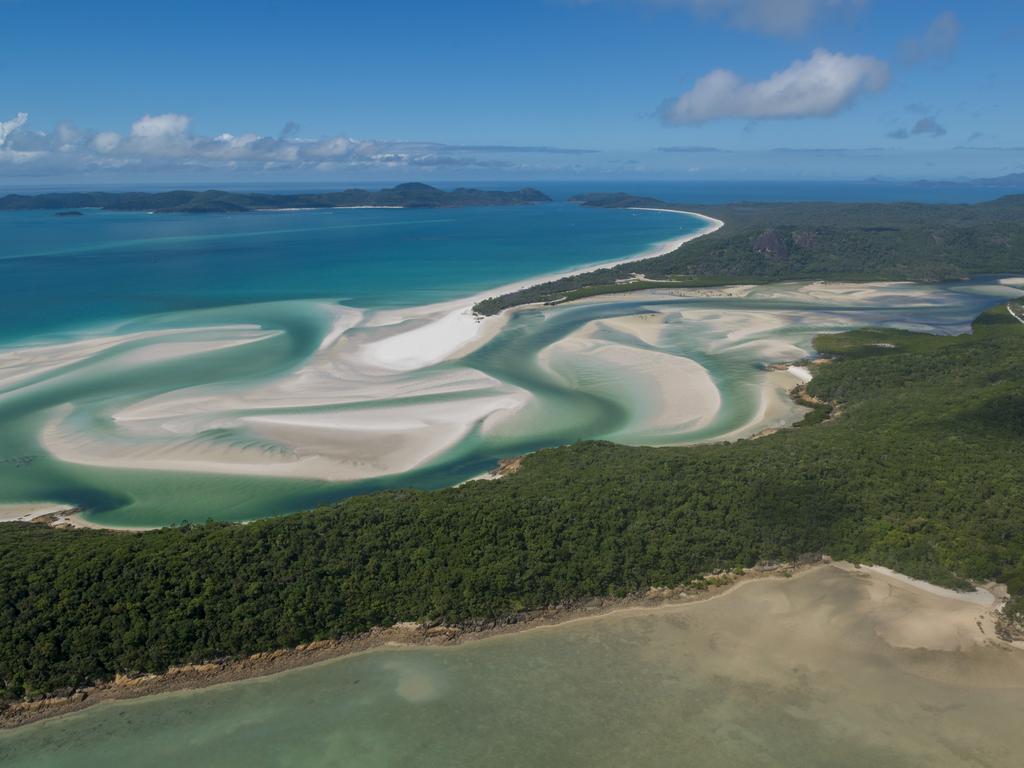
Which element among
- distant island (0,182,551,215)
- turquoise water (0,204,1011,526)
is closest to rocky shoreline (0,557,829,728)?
turquoise water (0,204,1011,526)

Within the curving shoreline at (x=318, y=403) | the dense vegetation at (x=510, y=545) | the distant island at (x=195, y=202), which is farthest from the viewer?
the distant island at (x=195, y=202)

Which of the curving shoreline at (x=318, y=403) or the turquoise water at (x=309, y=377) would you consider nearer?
the turquoise water at (x=309, y=377)

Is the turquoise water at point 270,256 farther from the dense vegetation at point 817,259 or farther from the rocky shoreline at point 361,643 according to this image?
the rocky shoreline at point 361,643

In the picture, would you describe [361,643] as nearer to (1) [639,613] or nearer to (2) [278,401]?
(1) [639,613]

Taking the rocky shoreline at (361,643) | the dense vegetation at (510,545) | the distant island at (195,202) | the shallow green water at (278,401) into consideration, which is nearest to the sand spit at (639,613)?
the rocky shoreline at (361,643)

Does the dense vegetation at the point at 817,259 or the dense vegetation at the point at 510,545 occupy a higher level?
the dense vegetation at the point at 817,259

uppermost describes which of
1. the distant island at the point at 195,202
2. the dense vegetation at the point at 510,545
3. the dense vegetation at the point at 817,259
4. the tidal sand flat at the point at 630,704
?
the distant island at the point at 195,202
